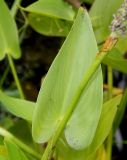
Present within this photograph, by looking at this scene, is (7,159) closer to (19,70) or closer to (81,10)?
(81,10)

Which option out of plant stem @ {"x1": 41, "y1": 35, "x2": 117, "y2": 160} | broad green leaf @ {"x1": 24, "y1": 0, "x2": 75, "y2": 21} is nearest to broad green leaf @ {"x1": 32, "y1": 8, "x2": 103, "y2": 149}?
plant stem @ {"x1": 41, "y1": 35, "x2": 117, "y2": 160}

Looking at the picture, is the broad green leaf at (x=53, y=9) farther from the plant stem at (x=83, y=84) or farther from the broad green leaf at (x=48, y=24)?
the plant stem at (x=83, y=84)

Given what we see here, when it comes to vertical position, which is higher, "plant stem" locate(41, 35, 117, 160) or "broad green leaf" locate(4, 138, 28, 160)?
"plant stem" locate(41, 35, 117, 160)

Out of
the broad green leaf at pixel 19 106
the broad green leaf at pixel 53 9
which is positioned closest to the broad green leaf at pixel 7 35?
the broad green leaf at pixel 53 9

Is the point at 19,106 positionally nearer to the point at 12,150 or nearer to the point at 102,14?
the point at 12,150

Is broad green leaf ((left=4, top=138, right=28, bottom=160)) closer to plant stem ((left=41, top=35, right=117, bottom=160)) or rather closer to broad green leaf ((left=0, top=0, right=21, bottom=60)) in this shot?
plant stem ((left=41, top=35, right=117, bottom=160))

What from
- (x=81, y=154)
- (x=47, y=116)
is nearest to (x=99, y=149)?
(x=81, y=154)
